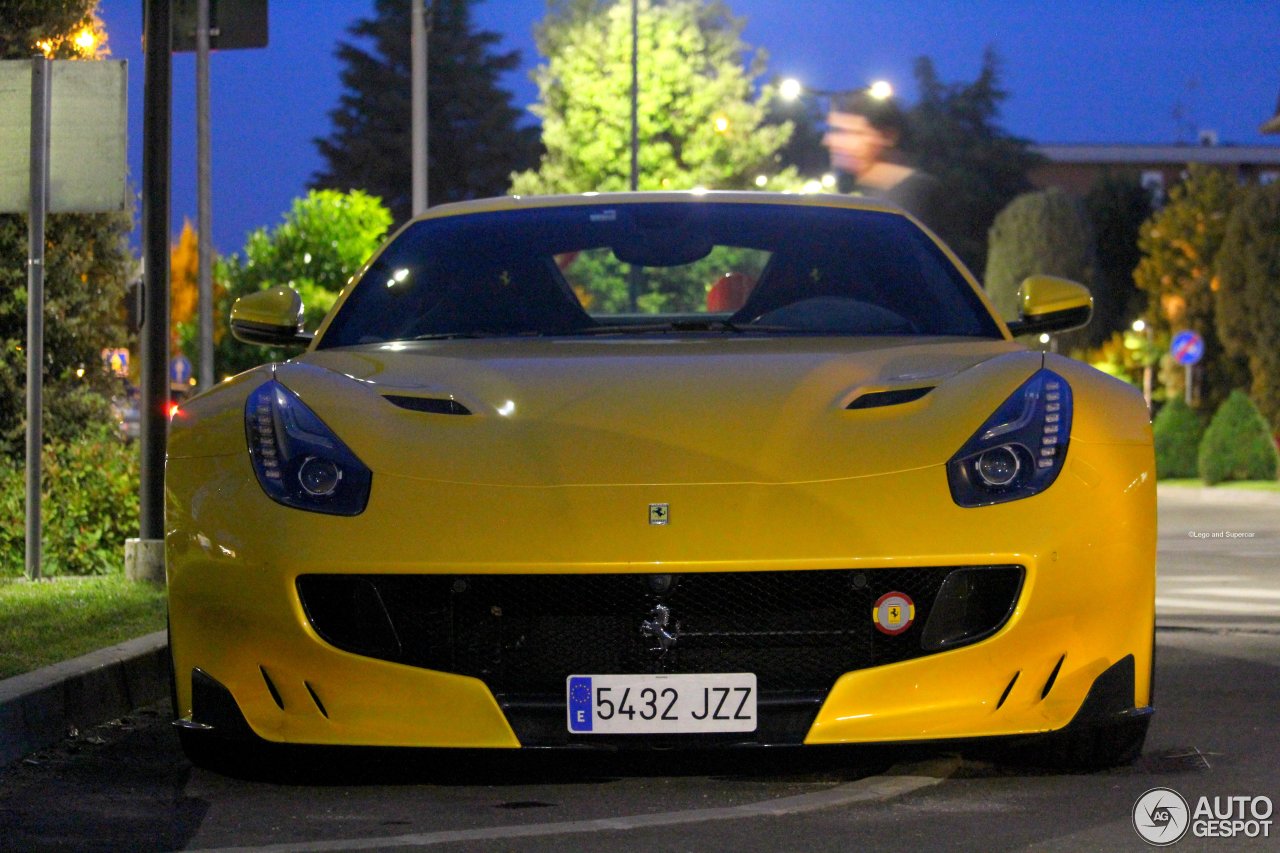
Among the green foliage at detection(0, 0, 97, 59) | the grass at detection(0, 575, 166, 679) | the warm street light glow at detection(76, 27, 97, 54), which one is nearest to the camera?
the grass at detection(0, 575, 166, 679)

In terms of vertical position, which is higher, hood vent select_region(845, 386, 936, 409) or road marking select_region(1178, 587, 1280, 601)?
hood vent select_region(845, 386, 936, 409)

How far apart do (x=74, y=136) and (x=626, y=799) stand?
6.75 m

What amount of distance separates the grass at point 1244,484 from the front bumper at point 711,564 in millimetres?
26077

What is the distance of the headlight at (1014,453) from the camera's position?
4746mm

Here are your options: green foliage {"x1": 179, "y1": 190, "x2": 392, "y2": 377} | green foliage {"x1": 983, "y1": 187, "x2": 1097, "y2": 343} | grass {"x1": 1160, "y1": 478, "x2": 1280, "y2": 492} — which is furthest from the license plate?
green foliage {"x1": 983, "y1": 187, "x2": 1097, "y2": 343}

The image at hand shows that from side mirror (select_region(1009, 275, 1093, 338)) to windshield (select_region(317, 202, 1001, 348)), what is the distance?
185mm

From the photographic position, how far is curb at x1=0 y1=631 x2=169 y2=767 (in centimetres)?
594

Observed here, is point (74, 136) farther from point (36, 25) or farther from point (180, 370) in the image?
point (180, 370)

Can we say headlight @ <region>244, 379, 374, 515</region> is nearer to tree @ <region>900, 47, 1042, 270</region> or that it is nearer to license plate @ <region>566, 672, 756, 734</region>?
license plate @ <region>566, 672, 756, 734</region>

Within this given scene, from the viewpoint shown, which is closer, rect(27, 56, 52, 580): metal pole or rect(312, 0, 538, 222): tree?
rect(27, 56, 52, 580): metal pole

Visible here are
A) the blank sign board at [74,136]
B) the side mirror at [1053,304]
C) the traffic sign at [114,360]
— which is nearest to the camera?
the side mirror at [1053,304]

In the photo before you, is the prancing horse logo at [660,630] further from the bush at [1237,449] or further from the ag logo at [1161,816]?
the bush at [1237,449]

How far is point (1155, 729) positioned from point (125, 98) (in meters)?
6.63

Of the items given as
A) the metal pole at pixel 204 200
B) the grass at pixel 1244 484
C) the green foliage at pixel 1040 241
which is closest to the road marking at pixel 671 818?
the metal pole at pixel 204 200
